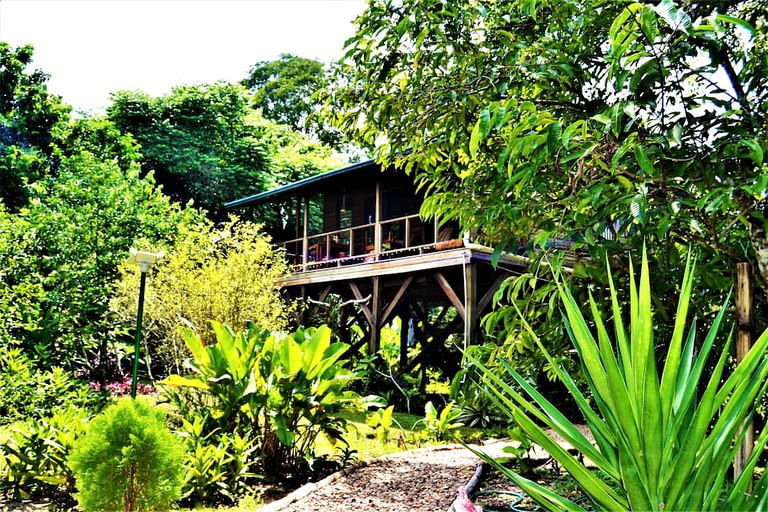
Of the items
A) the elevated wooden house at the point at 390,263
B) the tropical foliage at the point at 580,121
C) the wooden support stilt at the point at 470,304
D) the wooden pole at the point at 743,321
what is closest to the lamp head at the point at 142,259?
the elevated wooden house at the point at 390,263

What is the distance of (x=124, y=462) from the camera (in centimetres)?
433

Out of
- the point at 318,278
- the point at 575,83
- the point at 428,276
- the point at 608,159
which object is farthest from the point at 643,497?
the point at 318,278

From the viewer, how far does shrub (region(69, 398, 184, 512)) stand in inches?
172

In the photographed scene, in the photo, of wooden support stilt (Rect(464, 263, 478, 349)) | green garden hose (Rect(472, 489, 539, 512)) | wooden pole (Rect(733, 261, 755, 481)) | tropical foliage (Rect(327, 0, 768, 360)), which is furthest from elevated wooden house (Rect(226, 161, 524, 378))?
wooden pole (Rect(733, 261, 755, 481))

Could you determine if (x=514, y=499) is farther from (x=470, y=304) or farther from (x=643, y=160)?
(x=470, y=304)

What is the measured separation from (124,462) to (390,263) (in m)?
9.05

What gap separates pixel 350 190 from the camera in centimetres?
1911

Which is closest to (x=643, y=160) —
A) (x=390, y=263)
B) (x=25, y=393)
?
(x=25, y=393)

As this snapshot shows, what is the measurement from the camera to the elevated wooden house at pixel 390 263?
38.3ft

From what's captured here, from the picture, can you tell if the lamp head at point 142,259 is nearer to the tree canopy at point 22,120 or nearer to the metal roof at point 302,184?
the metal roof at point 302,184

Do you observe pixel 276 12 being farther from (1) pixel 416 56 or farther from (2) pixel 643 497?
(2) pixel 643 497

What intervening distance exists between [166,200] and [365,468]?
1116 cm

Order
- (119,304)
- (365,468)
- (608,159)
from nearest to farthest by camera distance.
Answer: (608,159) < (365,468) < (119,304)

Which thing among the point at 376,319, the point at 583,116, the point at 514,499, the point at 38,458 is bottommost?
the point at 514,499
